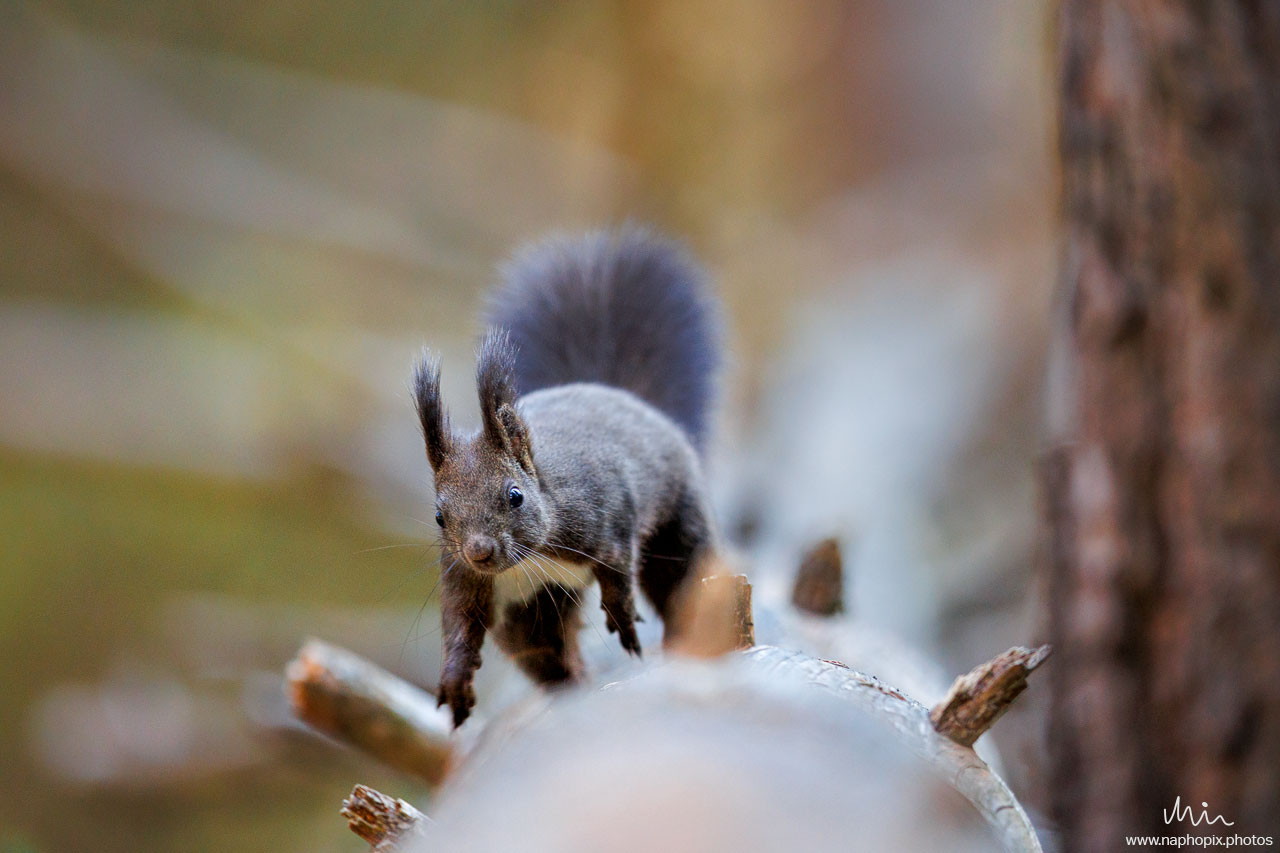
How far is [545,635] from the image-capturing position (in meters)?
1.96

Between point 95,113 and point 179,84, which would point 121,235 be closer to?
point 95,113

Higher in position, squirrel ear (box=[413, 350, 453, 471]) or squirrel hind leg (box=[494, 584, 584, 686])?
squirrel ear (box=[413, 350, 453, 471])

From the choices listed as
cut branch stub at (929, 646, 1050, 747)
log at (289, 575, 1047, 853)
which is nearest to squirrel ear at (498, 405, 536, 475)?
log at (289, 575, 1047, 853)

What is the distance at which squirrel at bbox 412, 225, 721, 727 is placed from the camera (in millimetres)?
1769

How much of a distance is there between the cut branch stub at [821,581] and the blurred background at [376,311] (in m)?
0.40

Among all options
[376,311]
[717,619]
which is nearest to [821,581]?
[717,619]

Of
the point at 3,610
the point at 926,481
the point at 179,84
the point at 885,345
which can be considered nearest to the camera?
the point at 926,481

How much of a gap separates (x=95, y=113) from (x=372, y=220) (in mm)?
1680

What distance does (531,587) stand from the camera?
1.92 meters

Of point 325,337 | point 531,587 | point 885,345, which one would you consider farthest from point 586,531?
point 325,337

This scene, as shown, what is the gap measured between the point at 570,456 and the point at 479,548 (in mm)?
327

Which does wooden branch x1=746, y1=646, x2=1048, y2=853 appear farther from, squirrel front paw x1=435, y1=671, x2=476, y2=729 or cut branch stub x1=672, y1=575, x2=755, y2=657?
squirrel front paw x1=435, y1=671, x2=476, y2=729
